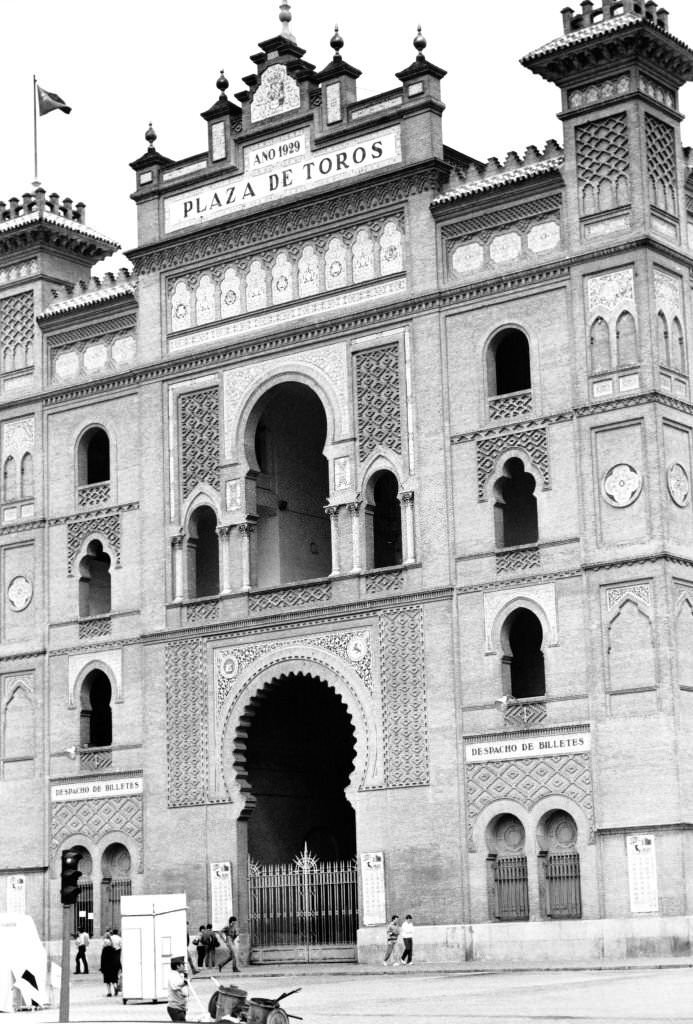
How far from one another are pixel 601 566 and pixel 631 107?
298 inches

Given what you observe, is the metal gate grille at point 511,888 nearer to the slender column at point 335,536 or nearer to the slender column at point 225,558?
the slender column at point 335,536

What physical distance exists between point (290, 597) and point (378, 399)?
3975 millimetres

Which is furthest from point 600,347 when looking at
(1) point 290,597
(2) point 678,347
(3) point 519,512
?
(1) point 290,597

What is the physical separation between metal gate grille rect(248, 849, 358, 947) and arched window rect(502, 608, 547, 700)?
4.37 metres

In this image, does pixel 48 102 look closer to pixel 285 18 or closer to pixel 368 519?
pixel 285 18

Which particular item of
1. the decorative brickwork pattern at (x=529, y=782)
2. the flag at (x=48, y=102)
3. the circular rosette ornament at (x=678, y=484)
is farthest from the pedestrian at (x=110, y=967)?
the flag at (x=48, y=102)

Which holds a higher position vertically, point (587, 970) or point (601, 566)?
point (601, 566)

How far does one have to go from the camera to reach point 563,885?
1200 inches

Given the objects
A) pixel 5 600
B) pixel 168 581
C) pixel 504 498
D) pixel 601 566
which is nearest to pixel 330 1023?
pixel 601 566

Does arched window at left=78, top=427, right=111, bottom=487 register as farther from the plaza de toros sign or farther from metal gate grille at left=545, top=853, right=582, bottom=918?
metal gate grille at left=545, top=853, right=582, bottom=918

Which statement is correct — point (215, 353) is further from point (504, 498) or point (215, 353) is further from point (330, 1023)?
point (330, 1023)

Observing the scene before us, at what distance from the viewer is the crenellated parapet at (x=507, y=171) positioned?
32.2 m

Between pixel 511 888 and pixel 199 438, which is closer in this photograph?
pixel 511 888

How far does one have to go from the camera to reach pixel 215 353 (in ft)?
120
